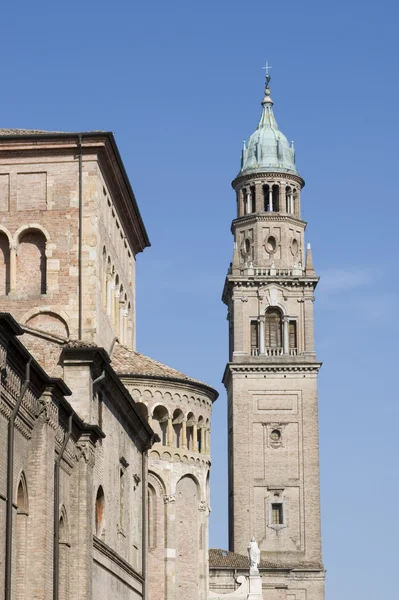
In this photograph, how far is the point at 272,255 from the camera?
92.7m

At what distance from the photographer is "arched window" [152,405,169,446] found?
46.2 meters

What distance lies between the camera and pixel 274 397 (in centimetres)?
8906

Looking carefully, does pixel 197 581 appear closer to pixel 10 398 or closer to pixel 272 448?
pixel 10 398

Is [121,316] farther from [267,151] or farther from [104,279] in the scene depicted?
[267,151]

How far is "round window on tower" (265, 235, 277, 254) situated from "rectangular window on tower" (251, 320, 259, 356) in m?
5.08

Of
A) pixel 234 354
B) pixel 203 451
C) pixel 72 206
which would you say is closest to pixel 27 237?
pixel 72 206

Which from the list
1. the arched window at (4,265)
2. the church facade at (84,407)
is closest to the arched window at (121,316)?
the church facade at (84,407)

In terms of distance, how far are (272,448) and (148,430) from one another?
4913cm

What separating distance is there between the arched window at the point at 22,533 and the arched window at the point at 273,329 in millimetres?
64077

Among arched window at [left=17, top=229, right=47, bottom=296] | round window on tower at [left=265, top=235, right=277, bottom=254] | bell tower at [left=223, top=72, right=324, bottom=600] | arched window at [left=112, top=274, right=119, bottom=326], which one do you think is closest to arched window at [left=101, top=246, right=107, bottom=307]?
arched window at [left=17, top=229, right=47, bottom=296]

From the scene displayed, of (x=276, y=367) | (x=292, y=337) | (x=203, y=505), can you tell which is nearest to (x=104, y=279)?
(x=203, y=505)

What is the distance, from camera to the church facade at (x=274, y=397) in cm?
8681

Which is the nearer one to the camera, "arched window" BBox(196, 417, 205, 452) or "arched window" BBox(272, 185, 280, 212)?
"arched window" BBox(196, 417, 205, 452)

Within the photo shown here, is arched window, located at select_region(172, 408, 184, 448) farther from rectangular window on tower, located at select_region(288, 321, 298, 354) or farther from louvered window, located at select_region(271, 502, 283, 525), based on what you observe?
rectangular window on tower, located at select_region(288, 321, 298, 354)
